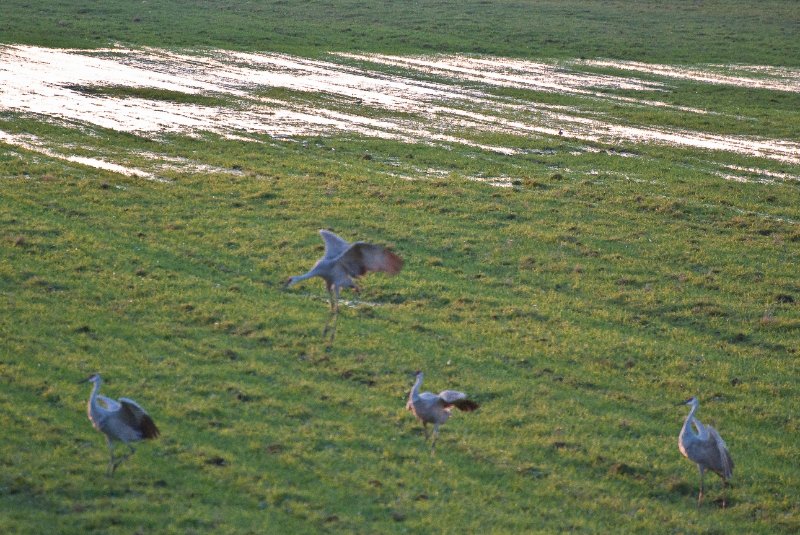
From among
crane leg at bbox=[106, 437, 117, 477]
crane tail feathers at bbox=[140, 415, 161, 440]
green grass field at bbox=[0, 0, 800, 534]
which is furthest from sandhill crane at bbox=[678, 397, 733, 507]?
crane leg at bbox=[106, 437, 117, 477]

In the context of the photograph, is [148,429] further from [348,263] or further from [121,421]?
[348,263]

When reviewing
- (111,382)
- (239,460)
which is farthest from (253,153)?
(239,460)

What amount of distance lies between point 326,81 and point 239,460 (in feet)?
106

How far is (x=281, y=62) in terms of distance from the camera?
156 feet

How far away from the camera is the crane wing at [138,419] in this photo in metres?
10.8

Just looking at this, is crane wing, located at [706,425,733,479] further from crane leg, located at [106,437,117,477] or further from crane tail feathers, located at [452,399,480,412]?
crane leg, located at [106,437,117,477]

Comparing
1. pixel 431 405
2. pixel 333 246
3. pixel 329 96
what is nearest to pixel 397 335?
pixel 333 246

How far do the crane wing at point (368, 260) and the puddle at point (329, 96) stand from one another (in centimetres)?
1328

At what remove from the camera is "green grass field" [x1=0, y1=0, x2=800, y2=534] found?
36.4ft

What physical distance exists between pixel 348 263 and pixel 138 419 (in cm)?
353

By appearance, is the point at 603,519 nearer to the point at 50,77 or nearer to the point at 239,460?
the point at 239,460

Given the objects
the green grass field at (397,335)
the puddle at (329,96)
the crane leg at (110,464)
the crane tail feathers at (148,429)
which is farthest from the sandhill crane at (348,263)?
the puddle at (329,96)

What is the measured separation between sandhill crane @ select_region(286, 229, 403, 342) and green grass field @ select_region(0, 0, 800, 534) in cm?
149

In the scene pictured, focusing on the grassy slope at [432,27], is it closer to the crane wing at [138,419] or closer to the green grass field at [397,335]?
the green grass field at [397,335]
